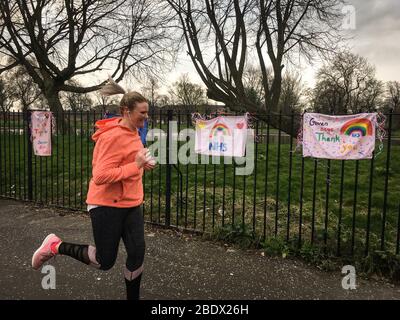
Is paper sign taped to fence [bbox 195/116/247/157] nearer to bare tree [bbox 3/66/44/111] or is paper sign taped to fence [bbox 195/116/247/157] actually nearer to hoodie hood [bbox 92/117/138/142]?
hoodie hood [bbox 92/117/138/142]

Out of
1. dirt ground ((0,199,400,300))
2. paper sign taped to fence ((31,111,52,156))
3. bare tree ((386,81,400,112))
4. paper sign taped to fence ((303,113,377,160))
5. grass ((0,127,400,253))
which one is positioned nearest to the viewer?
dirt ground ((0,199,400,300))

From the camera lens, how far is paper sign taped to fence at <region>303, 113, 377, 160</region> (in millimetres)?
3838

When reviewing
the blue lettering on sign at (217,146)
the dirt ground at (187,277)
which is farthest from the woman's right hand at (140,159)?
the blue lettering on sign at (217,146)

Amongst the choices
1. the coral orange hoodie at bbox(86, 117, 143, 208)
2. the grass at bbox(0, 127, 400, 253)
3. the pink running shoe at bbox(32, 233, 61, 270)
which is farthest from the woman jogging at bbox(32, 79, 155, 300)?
the grass at bbox(0, 127, 400, 253)

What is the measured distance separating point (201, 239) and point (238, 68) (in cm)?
509

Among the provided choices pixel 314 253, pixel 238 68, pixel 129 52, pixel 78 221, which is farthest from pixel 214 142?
pixel 129 52

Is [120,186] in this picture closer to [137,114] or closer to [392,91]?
[137,114]

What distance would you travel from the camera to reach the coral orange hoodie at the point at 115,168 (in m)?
2.42

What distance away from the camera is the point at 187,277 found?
3672mm

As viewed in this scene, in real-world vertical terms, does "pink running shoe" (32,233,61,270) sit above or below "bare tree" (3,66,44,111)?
below

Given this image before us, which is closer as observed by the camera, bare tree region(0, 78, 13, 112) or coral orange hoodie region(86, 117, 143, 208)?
coral orange hoodie region(86, 117, 143, 208)

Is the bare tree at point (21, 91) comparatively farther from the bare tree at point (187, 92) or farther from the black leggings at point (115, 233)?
the black leggings at point (115, 233)

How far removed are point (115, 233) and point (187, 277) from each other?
139 cm

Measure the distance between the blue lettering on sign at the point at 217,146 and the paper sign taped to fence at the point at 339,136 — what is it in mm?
1083
